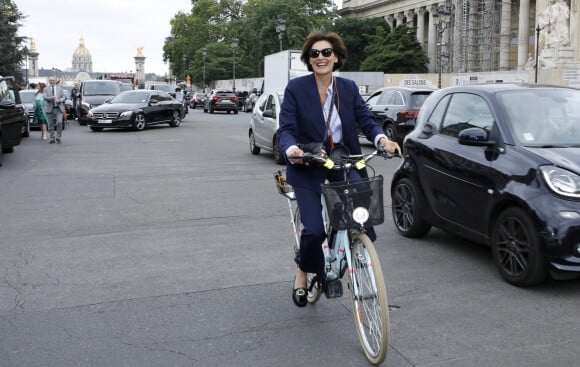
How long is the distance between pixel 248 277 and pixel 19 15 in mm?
60011

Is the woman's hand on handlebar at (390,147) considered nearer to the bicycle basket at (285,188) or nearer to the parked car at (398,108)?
the bicycle basket at (285,188)

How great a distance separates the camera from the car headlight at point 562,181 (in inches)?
212

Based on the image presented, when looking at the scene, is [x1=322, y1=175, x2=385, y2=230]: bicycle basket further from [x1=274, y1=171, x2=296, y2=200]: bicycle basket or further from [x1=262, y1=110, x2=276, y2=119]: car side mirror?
[x1=262, y1=110, x2=276, y2=119]: car side mirror

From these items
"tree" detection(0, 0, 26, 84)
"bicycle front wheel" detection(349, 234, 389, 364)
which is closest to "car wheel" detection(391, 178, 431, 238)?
"bicycle front wheel" detection(349, 234, 389, 364)

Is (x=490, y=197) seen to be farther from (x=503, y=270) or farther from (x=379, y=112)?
(x=379, y=112)

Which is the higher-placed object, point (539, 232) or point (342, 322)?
point (539, 232)

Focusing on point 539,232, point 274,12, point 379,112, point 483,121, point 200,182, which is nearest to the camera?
point 539,232

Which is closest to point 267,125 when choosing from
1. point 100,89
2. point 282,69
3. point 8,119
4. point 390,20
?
point 8,119

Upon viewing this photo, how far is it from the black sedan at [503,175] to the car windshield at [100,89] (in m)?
25.5

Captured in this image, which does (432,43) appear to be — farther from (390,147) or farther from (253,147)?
(390,147)

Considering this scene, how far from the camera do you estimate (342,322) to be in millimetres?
4793

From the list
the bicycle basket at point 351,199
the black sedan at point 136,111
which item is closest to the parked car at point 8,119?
the black sedan at point 136,111

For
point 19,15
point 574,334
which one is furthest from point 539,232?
point 19,15

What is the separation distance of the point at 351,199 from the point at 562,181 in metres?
2.14
